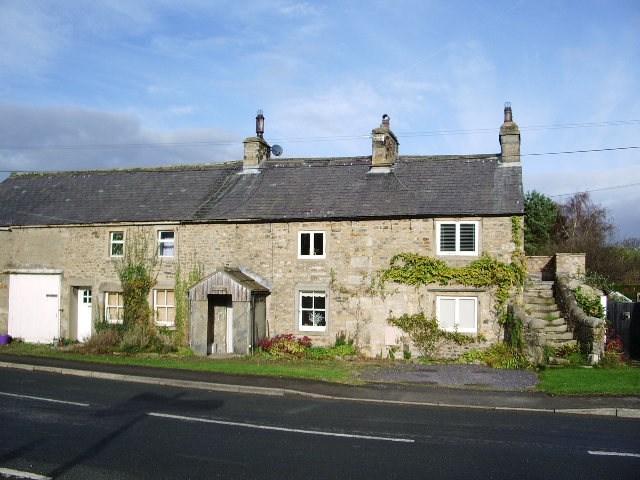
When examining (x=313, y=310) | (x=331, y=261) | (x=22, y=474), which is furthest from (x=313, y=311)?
(x=22, y=474)

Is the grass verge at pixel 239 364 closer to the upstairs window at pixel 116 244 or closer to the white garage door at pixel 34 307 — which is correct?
the white garage door at pixel 34 307

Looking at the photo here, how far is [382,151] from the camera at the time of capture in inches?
922

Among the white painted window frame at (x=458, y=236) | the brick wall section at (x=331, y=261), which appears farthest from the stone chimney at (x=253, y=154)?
the white painted window frame at (x=458, y=236)

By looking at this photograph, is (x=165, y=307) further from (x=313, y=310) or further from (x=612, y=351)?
(x=612, y=351)

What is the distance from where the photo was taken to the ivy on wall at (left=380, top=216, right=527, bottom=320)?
19.4 metres

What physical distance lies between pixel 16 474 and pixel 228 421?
3.90m

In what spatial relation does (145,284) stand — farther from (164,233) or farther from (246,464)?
(246,464)

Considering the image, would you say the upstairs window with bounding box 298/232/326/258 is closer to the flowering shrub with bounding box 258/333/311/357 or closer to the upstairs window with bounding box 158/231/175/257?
the flowering shrub with bounding box 258/333/311/357

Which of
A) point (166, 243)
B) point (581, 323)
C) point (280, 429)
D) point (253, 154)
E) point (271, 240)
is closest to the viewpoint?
point (280, 429)

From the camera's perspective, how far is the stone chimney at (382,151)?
76.6 feet

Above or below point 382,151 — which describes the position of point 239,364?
below

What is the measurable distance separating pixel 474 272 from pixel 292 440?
1205 centimetres

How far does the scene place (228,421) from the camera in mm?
10727

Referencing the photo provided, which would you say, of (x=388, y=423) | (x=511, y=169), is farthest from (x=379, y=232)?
(x=388, y=423)
